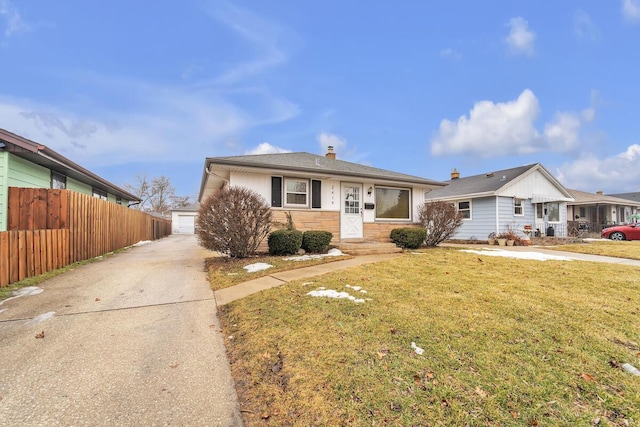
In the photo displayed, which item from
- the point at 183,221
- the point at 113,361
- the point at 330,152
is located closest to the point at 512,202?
the point at 330,152

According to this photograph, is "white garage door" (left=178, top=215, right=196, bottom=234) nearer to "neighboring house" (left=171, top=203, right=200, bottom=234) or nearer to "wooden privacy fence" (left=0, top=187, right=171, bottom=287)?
"neighboring house" (left=171, top=203, right=200, bottom=234)

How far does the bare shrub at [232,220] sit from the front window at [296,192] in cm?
222

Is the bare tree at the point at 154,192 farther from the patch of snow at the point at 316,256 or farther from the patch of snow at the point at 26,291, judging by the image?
the patch of snow at the point at 26,291

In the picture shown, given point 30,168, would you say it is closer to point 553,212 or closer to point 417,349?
point 417,349

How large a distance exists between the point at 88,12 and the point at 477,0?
1364cm

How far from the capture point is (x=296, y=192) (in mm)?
10453

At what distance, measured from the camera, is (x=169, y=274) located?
7051 mm

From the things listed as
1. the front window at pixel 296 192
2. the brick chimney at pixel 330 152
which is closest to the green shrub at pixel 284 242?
the front window at pixel 296 192

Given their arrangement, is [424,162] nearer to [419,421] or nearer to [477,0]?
[477,0]

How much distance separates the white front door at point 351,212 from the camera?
1124cm

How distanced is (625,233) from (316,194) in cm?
1983

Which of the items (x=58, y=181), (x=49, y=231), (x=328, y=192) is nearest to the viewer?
(x=49, y=231)

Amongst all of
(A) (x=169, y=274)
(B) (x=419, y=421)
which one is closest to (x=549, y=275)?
(B) (x=419, y=421)

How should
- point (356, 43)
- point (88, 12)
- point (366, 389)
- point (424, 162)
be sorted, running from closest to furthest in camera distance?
point (366, 389) → point (88, 12) → point (356, 43) → point (424, 162)
